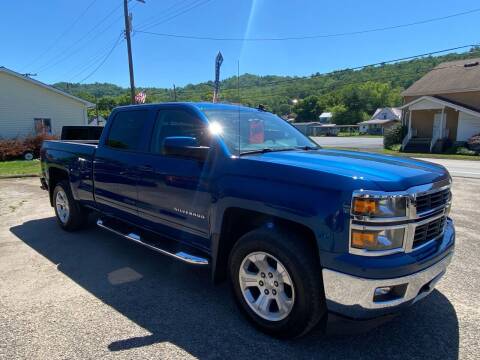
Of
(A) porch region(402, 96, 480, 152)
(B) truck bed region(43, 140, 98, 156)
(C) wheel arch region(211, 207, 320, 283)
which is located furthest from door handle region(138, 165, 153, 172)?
(A) porch region(402, 96, 480, 152)

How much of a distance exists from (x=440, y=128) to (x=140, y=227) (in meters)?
28.1

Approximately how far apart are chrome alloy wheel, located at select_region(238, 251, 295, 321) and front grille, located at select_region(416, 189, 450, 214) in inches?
42.3

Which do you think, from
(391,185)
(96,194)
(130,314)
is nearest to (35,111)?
(96,194)

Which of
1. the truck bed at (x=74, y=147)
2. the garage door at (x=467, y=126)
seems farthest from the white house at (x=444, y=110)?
the truck bed at (x=74, y=147)

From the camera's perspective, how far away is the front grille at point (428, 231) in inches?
104

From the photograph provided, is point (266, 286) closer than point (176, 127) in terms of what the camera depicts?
Yes

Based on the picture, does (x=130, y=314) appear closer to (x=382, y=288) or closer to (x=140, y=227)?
(x=140, y=227)

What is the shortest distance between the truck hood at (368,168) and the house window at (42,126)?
77.3ft

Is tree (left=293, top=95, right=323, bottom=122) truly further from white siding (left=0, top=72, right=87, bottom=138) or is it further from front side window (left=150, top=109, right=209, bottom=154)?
front side window (left=150, top=109, right=209, bottom=154)

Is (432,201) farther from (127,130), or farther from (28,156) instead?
(28,156)

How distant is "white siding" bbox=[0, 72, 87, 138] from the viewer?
882 inches

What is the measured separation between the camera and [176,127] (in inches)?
154

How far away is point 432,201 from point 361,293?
92cm

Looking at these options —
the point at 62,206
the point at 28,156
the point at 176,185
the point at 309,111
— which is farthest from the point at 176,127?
the point at 309,111
